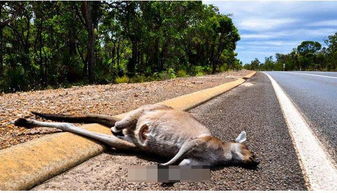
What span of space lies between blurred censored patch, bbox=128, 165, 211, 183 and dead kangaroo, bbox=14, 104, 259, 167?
0.26 feet

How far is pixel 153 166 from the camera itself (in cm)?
304

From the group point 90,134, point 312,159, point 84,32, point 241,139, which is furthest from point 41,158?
point 84,32

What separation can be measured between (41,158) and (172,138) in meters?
1.11

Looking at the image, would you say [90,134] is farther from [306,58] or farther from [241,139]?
[306,58]

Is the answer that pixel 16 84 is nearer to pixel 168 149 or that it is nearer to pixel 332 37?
pixel 168 149

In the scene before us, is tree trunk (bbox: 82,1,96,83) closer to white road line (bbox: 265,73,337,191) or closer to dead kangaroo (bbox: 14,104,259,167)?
white road line (bbox: 265,73,337,191)

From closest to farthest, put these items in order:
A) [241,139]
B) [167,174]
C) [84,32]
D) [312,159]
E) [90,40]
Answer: [167,174] < [312,159] < [241,139] < [90,40] < [84,32]

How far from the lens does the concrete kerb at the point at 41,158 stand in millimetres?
2586

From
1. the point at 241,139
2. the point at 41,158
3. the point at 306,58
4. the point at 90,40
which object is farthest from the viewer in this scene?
the point at 306,58

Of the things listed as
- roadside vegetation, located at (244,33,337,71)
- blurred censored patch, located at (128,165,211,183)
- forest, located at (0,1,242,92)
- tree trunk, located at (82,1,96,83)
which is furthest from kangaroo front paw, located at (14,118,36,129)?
roadside vegetation, located at (244,33,337,71)

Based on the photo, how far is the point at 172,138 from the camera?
3357mm

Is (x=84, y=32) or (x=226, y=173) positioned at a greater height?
(x=84, y=32)

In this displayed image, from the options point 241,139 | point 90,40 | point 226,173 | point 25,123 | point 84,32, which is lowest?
point 226,173

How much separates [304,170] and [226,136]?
1.31 meters
